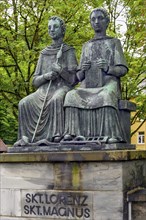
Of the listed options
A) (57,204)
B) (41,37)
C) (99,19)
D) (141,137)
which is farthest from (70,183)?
(141,137)

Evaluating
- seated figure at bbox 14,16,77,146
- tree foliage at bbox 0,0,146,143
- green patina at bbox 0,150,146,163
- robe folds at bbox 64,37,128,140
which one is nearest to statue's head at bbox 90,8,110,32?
robe folds at bbox 64,37,128,140

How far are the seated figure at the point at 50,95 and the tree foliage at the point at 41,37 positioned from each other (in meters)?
4.36

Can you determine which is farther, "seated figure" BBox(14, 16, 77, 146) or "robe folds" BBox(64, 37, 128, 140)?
"seated figure" BBox(14, 16, 77, 146)

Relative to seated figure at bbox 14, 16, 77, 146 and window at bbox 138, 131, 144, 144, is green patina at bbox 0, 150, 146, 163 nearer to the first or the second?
seated figure at bbox 14, 16, 77, 146

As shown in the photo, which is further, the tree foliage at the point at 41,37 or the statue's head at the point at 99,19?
the tree foliage at the point at 41,37

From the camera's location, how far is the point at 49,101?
8797 millimetres

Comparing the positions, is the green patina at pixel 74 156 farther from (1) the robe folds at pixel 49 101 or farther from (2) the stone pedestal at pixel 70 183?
(1) the robe folds at pixel 49 101

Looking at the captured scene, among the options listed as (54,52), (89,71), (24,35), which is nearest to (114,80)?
(89,71)

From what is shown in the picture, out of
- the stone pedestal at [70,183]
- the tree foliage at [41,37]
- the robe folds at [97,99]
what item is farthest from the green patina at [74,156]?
the tree foliage at [41,37]

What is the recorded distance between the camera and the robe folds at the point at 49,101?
8664mm

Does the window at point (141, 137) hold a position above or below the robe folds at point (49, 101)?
above

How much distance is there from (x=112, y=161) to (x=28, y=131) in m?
1.88

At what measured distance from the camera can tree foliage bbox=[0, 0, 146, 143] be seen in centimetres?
1406

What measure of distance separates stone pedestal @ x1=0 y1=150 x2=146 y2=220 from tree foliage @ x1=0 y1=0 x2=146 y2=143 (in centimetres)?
579
